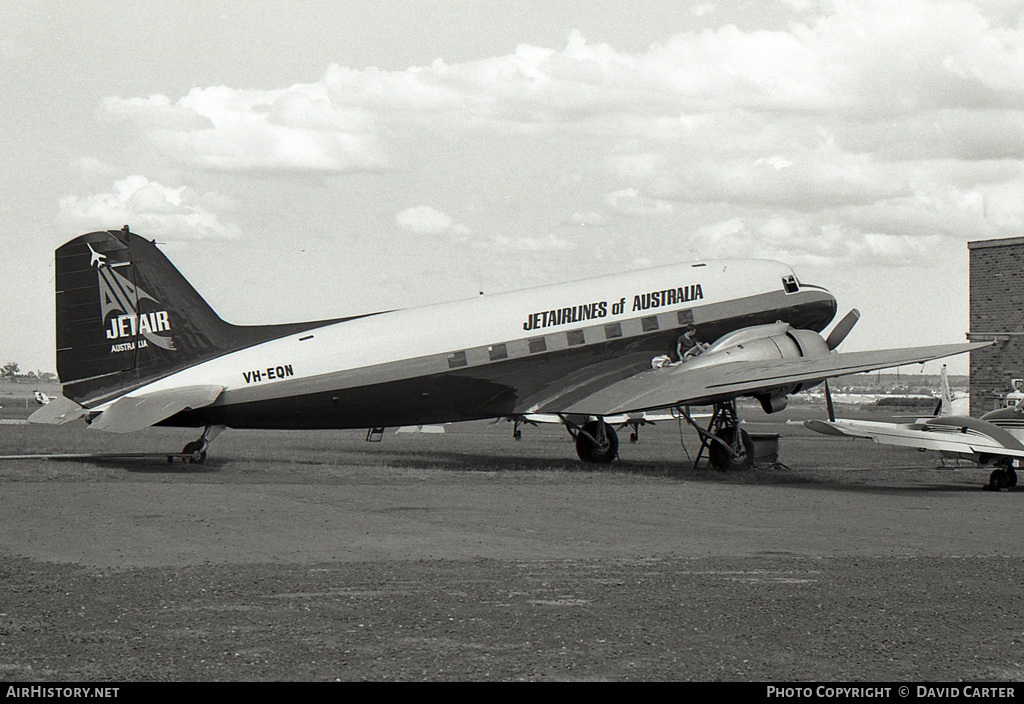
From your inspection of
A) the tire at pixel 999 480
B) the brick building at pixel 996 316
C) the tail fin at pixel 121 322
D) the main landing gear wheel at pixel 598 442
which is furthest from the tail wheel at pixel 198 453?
the brick building at pixel 996 316

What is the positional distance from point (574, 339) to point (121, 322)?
1002cm

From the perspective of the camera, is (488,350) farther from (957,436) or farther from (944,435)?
(957,436)

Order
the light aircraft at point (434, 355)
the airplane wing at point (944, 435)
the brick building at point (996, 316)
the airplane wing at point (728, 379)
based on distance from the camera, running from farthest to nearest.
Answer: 1. the brick building at point (996, 316)
2. the light aircraft at point (434, 355)
3. the airplane wing at point (944, 435)
4. the airplane wing at point (728, 379)

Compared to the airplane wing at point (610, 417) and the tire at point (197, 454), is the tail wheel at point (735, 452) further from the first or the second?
the tire at point (197, 454)

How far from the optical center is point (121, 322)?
22.5 metres

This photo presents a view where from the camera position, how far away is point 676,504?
1744cm

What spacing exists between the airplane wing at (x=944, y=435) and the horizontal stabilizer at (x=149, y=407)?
12356mm

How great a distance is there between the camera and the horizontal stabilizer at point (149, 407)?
66.5 ft

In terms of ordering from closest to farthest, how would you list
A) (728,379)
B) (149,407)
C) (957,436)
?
1. (149,407)
2. (957,436)
3. (728,379)

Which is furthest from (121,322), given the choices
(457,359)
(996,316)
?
(996,316)

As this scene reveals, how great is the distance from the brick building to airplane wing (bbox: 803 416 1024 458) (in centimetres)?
2582

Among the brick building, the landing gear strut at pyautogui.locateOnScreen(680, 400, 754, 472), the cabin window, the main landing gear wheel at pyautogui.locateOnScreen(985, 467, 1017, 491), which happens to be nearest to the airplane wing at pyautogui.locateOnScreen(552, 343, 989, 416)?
the landing gear strut at pyautogui.locateOnScreen(680, 400, 754, 472)

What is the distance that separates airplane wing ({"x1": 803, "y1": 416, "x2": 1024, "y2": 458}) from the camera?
70.1ft
